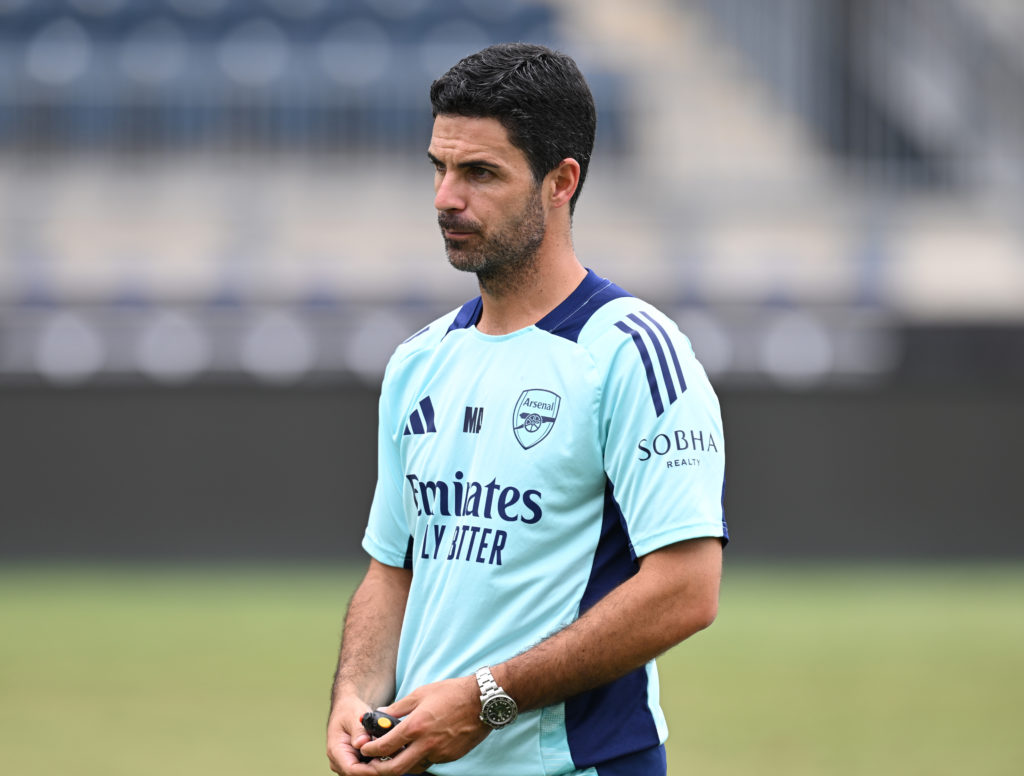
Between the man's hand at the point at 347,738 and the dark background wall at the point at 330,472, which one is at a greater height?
the man's hand at the point at 347,738

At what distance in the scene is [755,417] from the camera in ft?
34.4

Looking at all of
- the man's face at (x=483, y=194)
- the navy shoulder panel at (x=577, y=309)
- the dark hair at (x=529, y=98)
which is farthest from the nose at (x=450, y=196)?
the navy shoulder panel at (x=577, y=309)

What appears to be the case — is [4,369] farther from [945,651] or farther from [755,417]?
[945,651]

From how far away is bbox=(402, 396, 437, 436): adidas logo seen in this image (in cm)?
253

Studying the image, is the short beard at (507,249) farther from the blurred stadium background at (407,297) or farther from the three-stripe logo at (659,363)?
the blurred stadium background at (407,297)

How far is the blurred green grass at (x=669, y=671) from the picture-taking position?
622 centimetres

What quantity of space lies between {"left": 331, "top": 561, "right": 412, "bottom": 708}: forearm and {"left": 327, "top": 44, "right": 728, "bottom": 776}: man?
4cm

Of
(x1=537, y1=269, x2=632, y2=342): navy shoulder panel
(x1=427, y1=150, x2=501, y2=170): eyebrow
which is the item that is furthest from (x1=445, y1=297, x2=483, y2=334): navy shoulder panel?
(x1=427, y1=150, x2=501, y2=170): eyebrow

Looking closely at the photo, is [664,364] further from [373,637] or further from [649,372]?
[373,637]

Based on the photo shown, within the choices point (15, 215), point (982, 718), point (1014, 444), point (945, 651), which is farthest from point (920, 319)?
point (15, 215)

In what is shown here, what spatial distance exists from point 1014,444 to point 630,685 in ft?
28.5

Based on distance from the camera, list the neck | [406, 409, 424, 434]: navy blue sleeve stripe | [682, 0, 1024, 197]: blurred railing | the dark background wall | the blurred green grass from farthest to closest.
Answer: [682, 0, 1024, 197]: blurred railing < the dark background wall < the blurred green grass < [406, 409, 424, 434]: navy blue sleeve stripe < the neck

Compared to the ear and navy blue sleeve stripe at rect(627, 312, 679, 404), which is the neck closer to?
the ear

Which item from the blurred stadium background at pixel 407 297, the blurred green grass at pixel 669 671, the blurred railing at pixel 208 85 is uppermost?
the blurred railing at pixel 208 85
